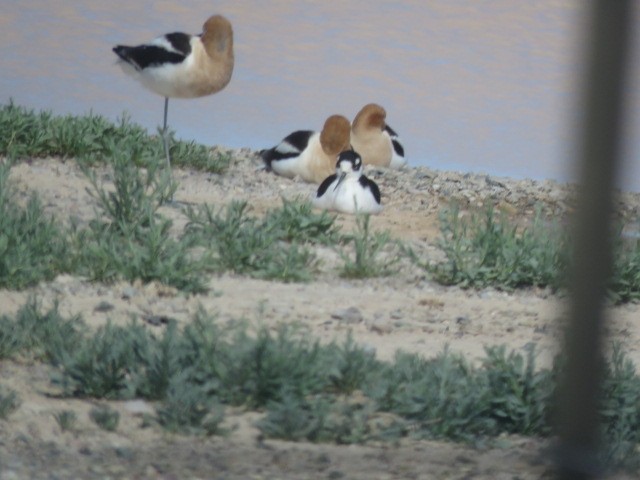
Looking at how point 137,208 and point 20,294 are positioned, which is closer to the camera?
point 20,294

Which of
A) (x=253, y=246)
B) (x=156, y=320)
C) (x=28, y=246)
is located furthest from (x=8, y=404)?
(x=253, y=246)

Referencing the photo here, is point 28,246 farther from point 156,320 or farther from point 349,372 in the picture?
point 349,372

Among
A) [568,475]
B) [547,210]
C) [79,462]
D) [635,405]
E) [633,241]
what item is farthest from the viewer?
[547,210]

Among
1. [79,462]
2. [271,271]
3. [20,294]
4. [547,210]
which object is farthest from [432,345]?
[547,210]

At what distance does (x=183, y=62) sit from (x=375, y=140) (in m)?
2.96

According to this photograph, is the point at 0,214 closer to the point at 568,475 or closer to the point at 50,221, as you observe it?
the point at 50,221

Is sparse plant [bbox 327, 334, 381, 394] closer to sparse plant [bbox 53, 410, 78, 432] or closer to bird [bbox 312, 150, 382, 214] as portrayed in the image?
sparse plant [bbox 53, 410, 78, 432]

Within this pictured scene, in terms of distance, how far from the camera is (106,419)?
4.41 meters

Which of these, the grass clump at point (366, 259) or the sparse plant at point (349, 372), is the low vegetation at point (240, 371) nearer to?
the sparse plant at point (349, 372)

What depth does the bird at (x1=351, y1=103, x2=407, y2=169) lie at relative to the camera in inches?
519

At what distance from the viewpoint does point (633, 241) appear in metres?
8.91

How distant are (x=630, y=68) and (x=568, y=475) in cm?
55

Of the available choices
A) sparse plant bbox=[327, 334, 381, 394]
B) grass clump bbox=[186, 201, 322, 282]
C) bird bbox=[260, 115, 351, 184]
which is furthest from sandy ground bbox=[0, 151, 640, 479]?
sparse plant bbox=[327, 334, 381, 394]

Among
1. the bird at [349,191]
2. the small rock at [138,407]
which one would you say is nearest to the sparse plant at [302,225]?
the bird at [349,191]
